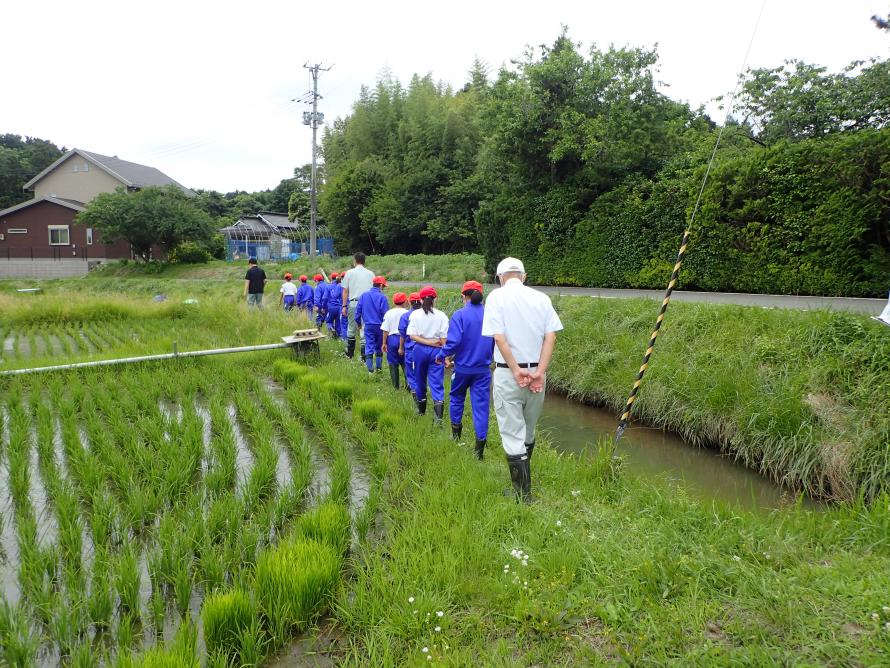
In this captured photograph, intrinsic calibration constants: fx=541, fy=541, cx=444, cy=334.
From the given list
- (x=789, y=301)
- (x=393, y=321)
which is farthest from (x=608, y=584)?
(x=789, y=301)

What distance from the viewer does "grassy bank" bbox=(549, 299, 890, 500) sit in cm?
502


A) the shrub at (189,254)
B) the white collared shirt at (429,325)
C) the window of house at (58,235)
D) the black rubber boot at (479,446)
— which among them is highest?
the window of house at (58,235)

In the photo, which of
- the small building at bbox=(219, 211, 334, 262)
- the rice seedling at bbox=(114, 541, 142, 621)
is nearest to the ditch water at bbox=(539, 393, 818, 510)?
the rice seedling at bbox=(114, 541, 142, 621)

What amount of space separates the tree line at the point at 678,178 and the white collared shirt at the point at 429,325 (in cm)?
759

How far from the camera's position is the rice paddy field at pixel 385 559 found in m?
2.39

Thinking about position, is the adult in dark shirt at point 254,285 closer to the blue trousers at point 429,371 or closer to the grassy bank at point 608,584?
the blue trousers at point 429,371

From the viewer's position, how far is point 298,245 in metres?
42.6

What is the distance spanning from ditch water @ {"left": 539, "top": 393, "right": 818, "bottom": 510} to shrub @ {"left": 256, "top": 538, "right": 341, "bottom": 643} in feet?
8.82

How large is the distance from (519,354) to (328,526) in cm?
171

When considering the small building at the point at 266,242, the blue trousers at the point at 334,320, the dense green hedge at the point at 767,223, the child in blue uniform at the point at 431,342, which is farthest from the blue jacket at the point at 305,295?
the small building at the point at 266,242

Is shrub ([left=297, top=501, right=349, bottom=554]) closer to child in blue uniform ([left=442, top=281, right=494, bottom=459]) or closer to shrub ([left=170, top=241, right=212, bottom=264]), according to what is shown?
child in blue uniform ([left=442, top=281, right=494, bottom=459])

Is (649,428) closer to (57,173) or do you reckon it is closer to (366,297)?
(366,297)

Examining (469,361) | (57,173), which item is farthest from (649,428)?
(57,173)

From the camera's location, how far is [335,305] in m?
11.1
